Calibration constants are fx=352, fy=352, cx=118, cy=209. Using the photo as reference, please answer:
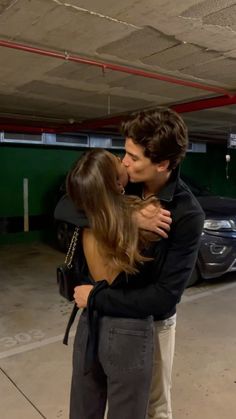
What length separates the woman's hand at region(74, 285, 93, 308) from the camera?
3.82ft

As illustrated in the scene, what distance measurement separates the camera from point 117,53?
236 cm

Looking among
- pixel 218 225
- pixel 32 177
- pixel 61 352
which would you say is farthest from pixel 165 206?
pixel 32 177

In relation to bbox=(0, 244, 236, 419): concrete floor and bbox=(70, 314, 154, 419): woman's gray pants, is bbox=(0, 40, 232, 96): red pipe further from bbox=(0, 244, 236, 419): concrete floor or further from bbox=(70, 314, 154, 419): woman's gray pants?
bbox=(0, 244, 236, 419): concrete floor

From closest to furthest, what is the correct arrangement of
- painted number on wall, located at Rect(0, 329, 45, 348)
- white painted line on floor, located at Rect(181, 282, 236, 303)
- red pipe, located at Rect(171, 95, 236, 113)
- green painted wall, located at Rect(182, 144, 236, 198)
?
painted number on wall, located at Rect(0, 329, 45, 348) → red pipe, located at Rect(171, 95, 236, 113) → white painted line on floor, located at Rect(181, 282, 236, 303) → green painted wall, located at Rect(182, 144, 236, 198)

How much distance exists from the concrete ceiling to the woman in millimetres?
1081

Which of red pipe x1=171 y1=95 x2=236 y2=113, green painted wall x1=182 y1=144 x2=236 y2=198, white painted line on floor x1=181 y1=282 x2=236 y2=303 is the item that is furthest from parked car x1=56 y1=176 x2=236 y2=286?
green painted wall x1=182 y1=144 x2=236 y2=198

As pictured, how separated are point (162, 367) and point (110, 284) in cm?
48

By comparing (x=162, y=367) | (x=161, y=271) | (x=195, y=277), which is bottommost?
(x=195, y=277)

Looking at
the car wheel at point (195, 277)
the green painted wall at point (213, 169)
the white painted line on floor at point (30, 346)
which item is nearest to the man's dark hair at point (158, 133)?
the white painted line on floor at point (30, 346)

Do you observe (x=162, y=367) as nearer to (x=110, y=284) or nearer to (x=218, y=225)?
(x=110, y=284)

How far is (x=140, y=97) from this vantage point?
380 centimetres

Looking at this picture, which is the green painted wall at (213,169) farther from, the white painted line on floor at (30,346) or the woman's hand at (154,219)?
the woman's hand at (154,219)

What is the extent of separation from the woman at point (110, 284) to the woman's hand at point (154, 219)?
0.02 m

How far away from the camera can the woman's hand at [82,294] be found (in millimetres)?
1164
